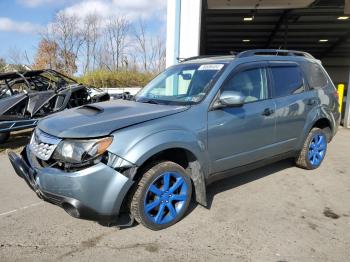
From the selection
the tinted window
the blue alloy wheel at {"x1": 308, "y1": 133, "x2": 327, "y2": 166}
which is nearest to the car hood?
the tinted window

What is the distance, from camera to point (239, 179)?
5.15 m

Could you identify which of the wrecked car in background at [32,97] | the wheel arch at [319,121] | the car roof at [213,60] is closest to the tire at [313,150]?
the wheel arch at [319,121]

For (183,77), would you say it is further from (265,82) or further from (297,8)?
(297,8)

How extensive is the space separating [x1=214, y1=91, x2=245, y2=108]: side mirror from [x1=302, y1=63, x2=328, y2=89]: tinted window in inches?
75.6

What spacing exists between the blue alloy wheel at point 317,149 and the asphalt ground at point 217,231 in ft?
2.51

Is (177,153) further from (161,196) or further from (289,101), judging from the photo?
(289,101)

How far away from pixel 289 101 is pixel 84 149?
9.86ft

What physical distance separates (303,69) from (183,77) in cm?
196

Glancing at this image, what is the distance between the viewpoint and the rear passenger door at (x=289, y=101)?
15.2ft

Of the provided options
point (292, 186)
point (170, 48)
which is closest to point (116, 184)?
point (292, 186)

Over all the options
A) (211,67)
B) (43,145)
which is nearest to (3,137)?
(43,145)

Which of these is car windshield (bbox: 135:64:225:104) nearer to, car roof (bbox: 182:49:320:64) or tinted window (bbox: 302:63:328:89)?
car roof (bbox: 182:49:320:64)

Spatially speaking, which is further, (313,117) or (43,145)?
(313,117)

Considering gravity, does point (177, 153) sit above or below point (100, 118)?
below
